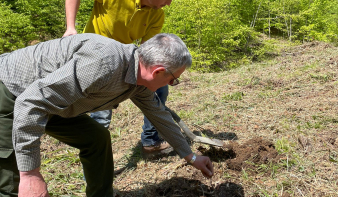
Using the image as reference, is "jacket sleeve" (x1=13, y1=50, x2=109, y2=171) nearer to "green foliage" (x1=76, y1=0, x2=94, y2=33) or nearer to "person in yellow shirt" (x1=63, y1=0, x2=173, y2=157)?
"person in yellow shirt" (x1=63, y1=0, x2=173, y2=157)

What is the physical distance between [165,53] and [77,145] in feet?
3.43

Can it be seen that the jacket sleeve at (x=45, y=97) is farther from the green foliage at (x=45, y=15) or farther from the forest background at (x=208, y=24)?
the green foliage at (x=45, y=15)

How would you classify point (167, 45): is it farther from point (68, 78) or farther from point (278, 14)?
point (278, 14)

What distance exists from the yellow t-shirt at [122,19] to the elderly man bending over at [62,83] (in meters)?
0.89

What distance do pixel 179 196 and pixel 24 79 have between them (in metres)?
1.59

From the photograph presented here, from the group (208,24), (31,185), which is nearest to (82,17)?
(208,24)

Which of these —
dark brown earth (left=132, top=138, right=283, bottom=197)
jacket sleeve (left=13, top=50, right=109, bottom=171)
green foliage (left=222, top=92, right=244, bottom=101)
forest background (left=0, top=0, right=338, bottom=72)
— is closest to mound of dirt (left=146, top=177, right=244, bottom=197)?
dark brown earth (left=132, top=138, right=283, bottom=197)

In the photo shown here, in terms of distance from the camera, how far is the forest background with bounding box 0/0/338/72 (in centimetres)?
1473

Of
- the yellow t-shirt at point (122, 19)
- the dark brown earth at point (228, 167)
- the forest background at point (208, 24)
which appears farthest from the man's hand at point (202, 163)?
the forest background at point (208, 24)

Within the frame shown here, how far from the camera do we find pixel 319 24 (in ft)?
64.1

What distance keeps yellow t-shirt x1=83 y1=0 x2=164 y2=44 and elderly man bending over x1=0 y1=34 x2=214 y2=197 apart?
0.89 meters

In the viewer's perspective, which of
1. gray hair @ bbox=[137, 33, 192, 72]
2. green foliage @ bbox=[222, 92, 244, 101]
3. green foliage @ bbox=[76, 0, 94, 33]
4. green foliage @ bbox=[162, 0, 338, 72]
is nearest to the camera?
gray hair @ bbox=[137, 33, 192, 72]

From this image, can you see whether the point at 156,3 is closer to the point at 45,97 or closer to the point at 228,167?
the point at 45,97

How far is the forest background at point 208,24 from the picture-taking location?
14734mm
